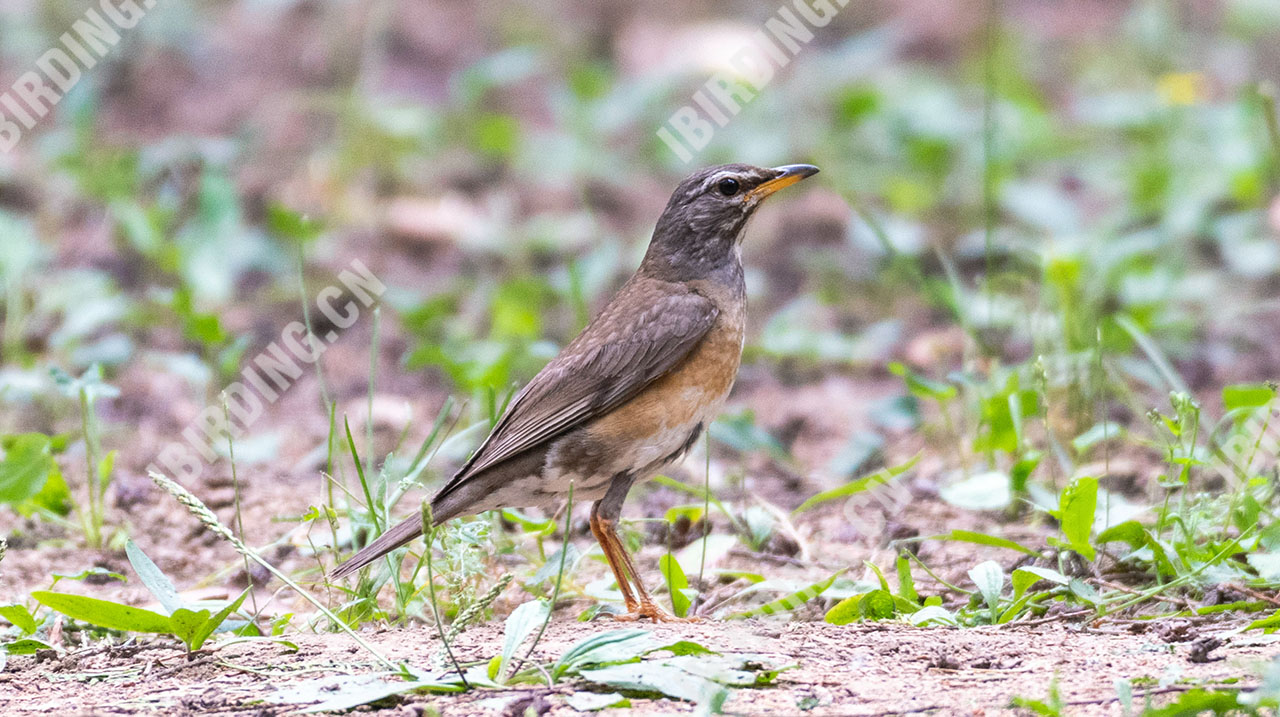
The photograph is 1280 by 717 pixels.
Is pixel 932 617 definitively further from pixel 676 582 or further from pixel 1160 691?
pixel 1160 691

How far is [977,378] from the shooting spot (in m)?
6.80

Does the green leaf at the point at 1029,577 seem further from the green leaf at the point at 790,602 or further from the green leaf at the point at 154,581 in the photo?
the green leaf at the point at 154,581

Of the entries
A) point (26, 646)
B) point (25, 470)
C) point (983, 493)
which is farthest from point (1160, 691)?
point (25, 470)

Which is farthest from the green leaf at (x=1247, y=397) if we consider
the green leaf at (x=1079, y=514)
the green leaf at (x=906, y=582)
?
the green leaf at (x=906, y=582)

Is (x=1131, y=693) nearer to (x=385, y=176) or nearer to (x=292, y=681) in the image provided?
(x=292, y=681)

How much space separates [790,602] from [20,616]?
7.72ft

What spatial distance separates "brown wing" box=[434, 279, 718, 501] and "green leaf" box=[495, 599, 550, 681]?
4.01 feet

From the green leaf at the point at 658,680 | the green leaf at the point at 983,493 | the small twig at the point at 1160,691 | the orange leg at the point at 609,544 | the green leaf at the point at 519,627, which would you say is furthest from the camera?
the green leaf at the point at 983,493

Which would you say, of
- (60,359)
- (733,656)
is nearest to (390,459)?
(733,656)

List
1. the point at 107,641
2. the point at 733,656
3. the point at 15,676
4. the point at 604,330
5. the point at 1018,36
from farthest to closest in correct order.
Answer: the point at 1018,36
the point at 604,330
the point at 107,641
the point at 15,676
the point at 733,656

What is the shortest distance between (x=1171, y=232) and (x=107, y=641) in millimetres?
6960

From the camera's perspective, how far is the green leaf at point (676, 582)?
4.57 meters

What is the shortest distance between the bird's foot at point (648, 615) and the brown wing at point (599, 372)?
703mm

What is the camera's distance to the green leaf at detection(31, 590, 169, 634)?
3.88 meters
